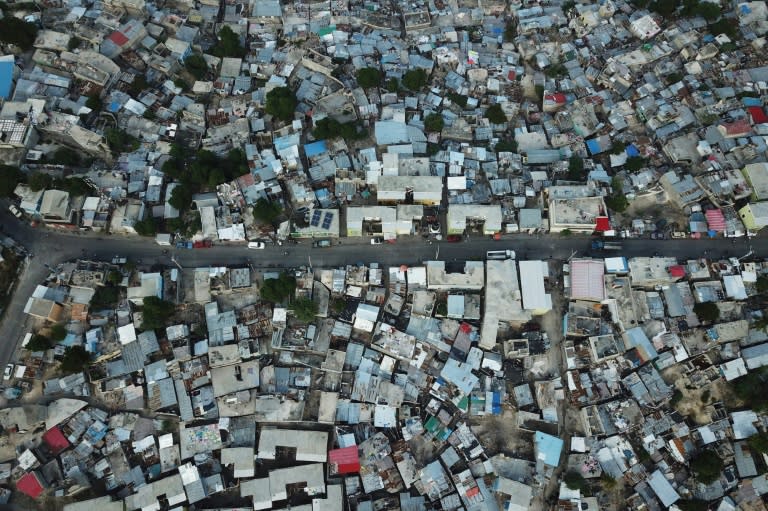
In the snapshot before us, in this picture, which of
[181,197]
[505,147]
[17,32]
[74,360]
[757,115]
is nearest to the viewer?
[74,360]

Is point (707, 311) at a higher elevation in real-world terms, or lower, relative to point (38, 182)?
lower

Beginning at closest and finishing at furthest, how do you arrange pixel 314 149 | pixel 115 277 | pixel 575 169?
pixel 115 277 → pixel 575 169 → pixel 314 149

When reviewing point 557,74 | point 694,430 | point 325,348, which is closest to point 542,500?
point 694,430

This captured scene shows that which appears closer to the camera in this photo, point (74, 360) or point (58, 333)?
point (74, 360)

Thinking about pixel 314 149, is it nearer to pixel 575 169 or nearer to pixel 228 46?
Result: pixel 228 46

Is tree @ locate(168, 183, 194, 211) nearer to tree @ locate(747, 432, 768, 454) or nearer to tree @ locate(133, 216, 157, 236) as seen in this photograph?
tree @ locate(133, 216, 157, 236)

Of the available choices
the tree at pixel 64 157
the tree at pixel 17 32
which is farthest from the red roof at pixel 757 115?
the tree at pixel 17 32

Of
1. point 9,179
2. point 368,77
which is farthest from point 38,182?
point 368,77
